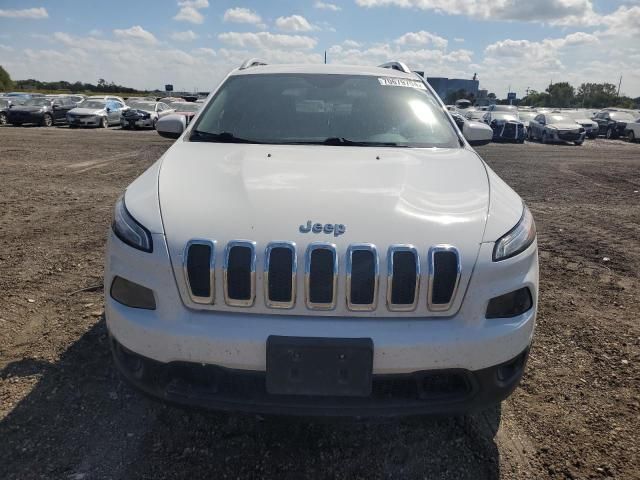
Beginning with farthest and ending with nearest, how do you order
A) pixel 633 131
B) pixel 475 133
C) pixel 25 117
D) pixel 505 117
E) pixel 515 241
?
pixel 633 131 → pixel 25 117 → pixel 505 117 → pixel 475 133 → pixel 515 241

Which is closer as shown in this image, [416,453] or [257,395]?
[257,395]

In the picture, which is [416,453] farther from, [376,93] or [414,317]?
[376,93]

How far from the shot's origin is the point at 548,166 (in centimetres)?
1284

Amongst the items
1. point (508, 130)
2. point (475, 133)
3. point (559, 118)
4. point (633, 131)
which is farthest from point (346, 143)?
point (633, 131)

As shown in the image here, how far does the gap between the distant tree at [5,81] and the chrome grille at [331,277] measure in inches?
3235

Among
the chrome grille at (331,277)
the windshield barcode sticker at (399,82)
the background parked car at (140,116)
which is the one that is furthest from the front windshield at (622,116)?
the chrome grille at (331,277)

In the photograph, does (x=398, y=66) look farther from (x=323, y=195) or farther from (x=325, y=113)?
(x=323, y=195)

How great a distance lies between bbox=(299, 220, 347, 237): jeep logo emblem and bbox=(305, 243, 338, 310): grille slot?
3.6 inches

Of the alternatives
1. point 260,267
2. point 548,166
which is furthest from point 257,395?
point 548,166

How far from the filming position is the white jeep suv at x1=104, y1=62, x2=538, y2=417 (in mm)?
1888

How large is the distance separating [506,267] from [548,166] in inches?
478

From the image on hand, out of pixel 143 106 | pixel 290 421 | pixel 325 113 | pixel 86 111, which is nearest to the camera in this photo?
pixel 290 421

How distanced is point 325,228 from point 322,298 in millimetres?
283

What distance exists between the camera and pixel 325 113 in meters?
3.34
